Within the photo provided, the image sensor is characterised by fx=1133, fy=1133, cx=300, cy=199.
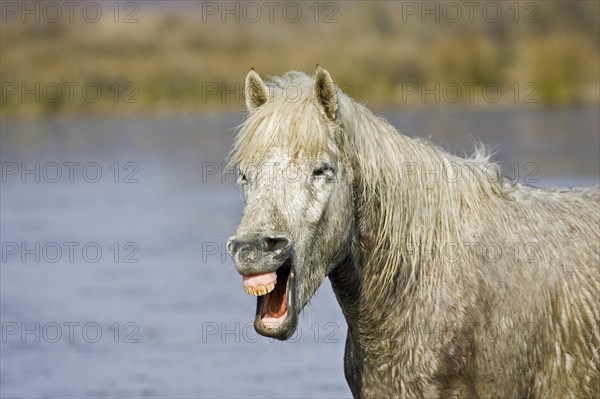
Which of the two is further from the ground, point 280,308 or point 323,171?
point 323,171

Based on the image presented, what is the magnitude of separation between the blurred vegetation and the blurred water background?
9cm

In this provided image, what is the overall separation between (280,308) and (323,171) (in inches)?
26.1

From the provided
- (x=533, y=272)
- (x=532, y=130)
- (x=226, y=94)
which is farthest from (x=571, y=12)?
(x=533, y=272)

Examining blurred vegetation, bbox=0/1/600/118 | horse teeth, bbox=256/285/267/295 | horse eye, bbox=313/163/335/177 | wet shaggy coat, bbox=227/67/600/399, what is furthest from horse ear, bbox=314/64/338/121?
blurred vegetation, bbox=0/1/600/118

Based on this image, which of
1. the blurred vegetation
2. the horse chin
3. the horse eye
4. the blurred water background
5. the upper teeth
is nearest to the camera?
the upper teeth

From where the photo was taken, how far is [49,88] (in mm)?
37156

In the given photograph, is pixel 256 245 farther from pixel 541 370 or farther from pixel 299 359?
pixel 299 359

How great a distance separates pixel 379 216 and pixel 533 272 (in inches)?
34.9

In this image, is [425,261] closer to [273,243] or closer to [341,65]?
[273,243]

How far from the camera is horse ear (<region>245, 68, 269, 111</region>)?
18.1 ft

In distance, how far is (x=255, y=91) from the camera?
555cm

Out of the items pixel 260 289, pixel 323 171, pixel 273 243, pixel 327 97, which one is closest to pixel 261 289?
pixel 260 289

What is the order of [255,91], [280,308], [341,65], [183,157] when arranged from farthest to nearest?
[341,65], [183,157], [255,91], [280,308]

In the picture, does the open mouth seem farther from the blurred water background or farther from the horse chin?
the blurred water background
